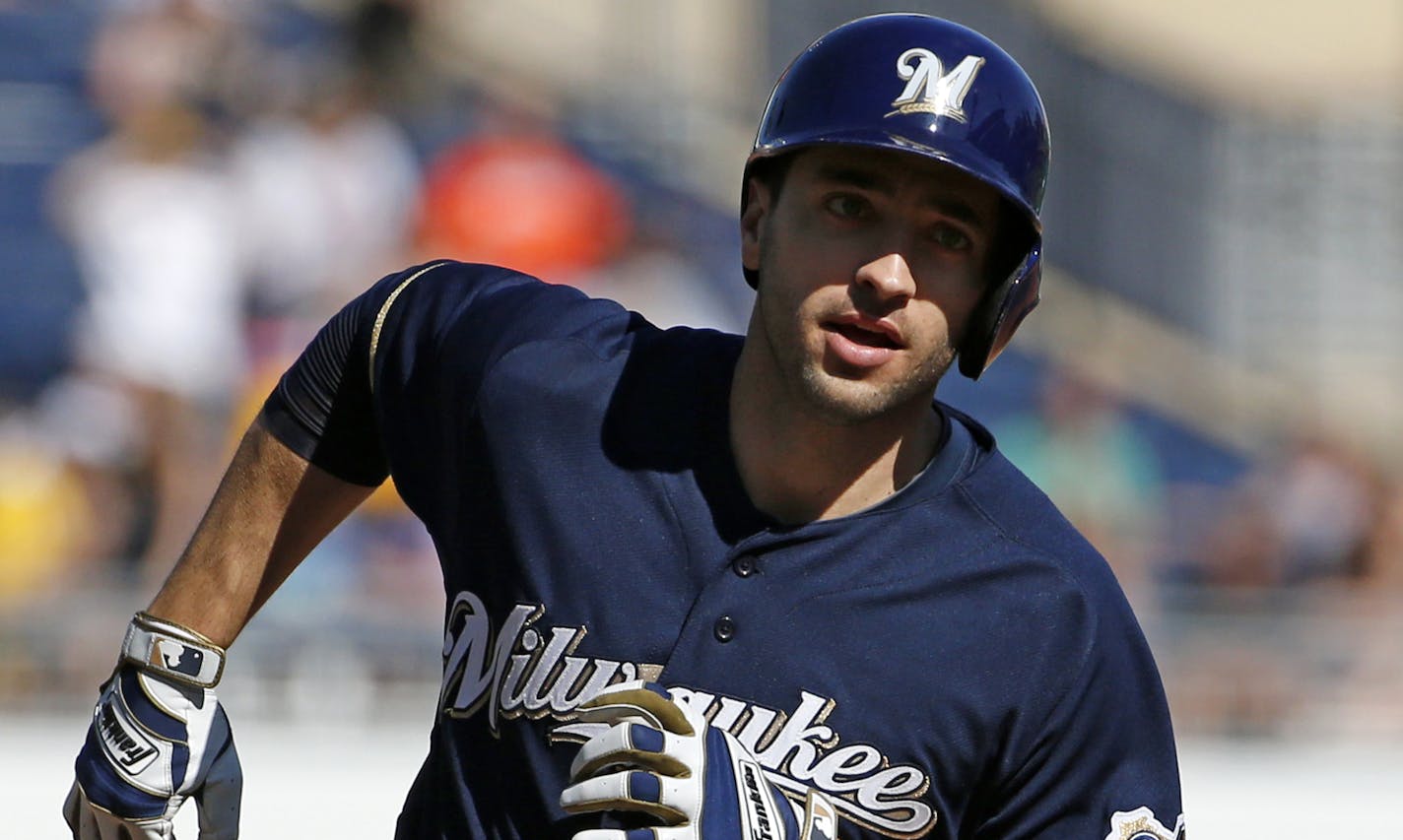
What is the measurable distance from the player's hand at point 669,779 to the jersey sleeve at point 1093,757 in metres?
0.30

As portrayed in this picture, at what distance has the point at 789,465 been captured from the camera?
9.09 feet

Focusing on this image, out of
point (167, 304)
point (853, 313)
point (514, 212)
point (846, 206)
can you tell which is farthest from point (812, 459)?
point (514, 212)

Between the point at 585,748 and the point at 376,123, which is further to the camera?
the point at 376,123

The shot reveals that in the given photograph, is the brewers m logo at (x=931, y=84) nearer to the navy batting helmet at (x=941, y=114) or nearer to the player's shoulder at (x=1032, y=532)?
the navy batting helmet at (x=941, y=114)

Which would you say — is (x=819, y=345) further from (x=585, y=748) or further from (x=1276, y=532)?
(x=1276, y=532)

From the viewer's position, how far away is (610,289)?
9.23m

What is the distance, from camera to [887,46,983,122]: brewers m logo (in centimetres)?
261

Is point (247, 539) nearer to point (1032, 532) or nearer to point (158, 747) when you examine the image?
point (158, 747)

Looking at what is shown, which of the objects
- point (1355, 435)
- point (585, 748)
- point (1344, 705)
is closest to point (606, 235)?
point (1344, 705)

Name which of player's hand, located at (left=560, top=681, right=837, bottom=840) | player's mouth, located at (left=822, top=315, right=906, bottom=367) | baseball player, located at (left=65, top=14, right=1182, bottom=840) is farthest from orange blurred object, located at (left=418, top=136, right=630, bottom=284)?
player's hand, located at (left=560, top=681, right=837, bottom=840)

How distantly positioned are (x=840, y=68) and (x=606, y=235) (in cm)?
667

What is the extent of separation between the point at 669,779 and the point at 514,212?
6587 mm

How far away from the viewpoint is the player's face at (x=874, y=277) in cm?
262

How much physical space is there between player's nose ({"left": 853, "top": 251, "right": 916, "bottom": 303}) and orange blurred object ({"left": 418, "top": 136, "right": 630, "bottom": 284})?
19.6 ft
